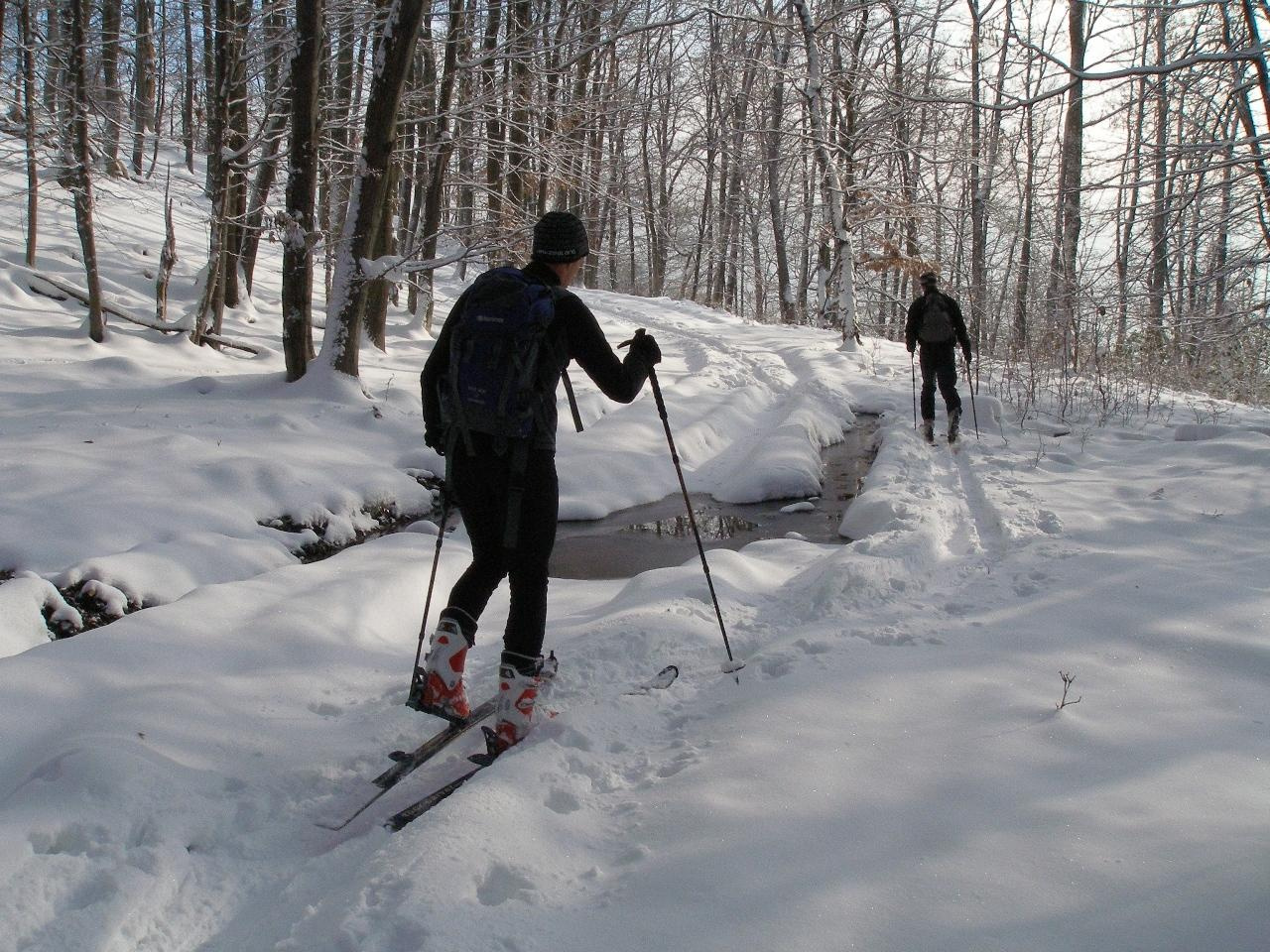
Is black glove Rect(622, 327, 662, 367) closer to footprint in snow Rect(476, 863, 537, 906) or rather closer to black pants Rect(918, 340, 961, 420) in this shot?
footprint in snow Rect(476, 863, 537, 906)

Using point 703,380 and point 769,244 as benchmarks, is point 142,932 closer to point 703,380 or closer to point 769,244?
point 703,380

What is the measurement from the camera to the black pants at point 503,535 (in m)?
3.26

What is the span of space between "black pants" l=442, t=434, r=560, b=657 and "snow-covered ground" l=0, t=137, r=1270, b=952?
1.55 feet

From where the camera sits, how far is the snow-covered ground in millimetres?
2191

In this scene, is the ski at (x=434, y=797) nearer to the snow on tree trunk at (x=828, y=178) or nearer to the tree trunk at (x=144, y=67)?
the snow on tree trunk at (x=828, y=178)

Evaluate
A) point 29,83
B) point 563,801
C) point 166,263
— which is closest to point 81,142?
point 29,83

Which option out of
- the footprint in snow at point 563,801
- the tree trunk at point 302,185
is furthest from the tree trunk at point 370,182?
the footprint in snow at point 563,801

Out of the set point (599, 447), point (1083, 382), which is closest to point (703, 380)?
point (599, 447)

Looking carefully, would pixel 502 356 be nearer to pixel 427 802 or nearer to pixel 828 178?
pixel 427 802

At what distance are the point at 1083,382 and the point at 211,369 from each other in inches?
472

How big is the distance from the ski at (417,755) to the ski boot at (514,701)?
0.31 feet

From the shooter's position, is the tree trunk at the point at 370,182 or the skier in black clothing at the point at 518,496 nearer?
the skier in black clothing at the point at 518,496

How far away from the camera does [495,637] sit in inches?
184

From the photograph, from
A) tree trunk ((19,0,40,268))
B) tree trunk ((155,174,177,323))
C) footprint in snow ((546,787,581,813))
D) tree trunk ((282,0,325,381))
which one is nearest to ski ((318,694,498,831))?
footprint in snow ((546,787,581,813))
